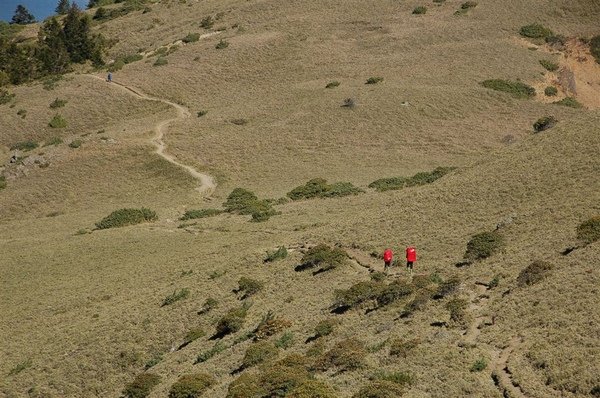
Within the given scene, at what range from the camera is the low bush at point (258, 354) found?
2595 centimetres

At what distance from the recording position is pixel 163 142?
75062 millimetres

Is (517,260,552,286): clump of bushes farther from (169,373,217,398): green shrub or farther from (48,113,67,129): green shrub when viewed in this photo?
(48,113,67,129): green shrub

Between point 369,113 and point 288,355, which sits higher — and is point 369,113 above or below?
below

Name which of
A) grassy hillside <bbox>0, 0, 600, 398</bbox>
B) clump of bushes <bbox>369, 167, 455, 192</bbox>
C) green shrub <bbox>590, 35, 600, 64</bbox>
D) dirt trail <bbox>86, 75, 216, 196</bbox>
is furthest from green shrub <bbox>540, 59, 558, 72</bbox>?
dirt trail <bbox>86, 75, 216, 196</bbox>

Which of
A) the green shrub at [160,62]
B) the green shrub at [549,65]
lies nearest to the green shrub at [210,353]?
the green shrub at [549,65]

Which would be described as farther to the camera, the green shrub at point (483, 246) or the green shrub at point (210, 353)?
the green shrub at point (483, 246)

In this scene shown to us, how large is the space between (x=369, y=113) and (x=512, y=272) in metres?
49.8

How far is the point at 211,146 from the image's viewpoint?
7356 cm

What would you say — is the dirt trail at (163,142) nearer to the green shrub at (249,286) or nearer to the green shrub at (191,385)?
the green shrub at (249,286)

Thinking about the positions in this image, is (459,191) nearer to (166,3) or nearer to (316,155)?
(316,155)

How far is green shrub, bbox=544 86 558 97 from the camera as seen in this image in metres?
81.1

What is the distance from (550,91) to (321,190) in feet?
112

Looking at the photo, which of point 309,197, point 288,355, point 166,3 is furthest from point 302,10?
point 288,355

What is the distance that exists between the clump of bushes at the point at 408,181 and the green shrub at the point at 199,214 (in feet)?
37.0
